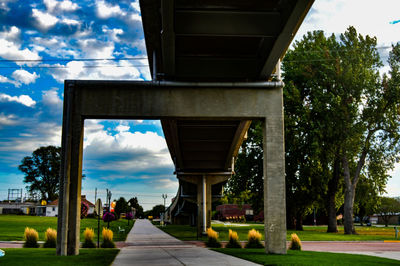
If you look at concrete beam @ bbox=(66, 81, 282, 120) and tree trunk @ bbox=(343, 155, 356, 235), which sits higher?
concrete beam @ bbox=(66, 81, 282, 120)

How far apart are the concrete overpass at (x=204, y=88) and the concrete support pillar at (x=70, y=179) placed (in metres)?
0.04

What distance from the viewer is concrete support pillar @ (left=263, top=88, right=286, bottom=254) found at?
16.1 m

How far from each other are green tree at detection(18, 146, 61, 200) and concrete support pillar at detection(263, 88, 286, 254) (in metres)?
92.5

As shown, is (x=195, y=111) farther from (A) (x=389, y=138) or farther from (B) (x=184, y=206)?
(B) (x=184, y=206)

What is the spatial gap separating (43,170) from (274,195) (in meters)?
95.1

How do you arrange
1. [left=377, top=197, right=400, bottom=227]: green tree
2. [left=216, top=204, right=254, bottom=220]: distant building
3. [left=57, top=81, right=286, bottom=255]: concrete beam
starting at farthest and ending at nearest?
[left=216, top=204, right=254, bottom=220]: distant building, [left=377, top=197, right=400, bottom=227]: green tree, [left=57, top=81, right=286, bottom=255]: concrete beam

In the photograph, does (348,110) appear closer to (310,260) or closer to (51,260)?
(310,260)

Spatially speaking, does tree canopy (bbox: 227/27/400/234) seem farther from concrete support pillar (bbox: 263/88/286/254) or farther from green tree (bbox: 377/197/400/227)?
green tree (bbox: 377/197/400/227)

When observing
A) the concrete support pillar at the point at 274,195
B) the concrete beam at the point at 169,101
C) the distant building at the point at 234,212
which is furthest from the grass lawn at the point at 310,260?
the distant building at the point at 234,212

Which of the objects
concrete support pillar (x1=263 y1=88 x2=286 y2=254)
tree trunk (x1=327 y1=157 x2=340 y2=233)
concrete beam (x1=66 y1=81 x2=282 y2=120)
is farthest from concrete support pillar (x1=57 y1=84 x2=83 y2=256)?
tree trunk (x1=327 y1=157 x2=340 y2=233)

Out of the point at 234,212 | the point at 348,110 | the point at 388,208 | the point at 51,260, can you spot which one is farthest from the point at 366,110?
the point at 234,212

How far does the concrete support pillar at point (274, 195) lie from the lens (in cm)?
1614

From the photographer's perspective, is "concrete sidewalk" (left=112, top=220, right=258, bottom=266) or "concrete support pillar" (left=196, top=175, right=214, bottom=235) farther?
"concrete support pillar" (left=196, top=175, right=214, bottom=235)

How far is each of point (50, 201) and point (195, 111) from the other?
94.7 metres
